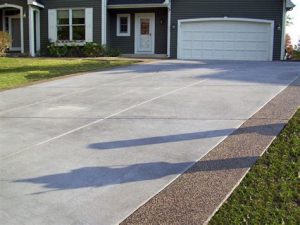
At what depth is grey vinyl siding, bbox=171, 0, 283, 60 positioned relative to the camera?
23.0 metres

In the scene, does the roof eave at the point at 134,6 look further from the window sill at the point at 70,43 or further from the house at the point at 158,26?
the window sill at the point at 70,43

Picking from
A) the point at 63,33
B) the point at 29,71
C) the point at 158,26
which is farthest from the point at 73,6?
the point at 29,71

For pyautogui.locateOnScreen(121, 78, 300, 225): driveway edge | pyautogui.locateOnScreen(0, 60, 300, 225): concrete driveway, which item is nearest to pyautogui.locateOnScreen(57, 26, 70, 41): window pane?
pyautogui.locateOnScreen(0, 60, 300, 225): concrete driveway

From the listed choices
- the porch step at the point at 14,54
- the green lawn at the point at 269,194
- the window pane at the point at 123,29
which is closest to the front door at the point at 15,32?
the porch step at the point at 14,54

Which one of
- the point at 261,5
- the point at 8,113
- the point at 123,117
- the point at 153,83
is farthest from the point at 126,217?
the point at 261,5

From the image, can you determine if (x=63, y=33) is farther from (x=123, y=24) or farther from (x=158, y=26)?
(x=158, y=26)

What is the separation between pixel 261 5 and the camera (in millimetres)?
23125

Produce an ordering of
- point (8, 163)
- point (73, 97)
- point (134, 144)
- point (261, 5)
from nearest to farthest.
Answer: point (8, 163), point (134, 144), point (73, 97), point (261, 5)

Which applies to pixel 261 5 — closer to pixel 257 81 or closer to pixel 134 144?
pixel 257 81

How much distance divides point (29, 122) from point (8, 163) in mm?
2336

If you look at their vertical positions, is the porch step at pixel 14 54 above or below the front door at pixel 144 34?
below

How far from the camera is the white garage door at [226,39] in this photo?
23.3 meters

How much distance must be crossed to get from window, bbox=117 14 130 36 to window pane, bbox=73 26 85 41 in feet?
7.21

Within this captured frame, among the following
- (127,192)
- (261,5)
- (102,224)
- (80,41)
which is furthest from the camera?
(80,41)
